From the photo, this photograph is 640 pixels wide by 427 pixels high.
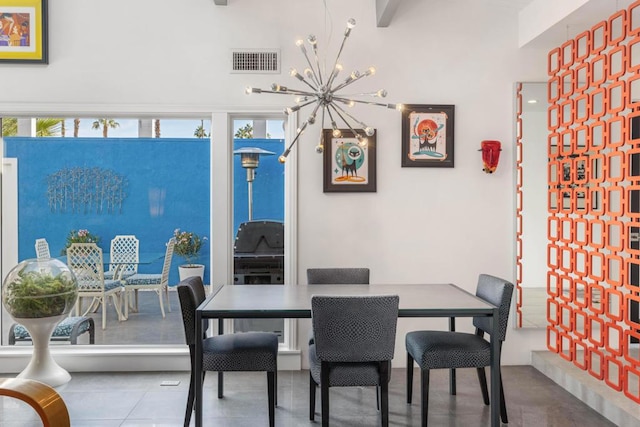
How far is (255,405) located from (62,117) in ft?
8.85

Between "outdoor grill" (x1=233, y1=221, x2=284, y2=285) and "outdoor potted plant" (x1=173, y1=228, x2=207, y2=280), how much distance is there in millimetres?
301

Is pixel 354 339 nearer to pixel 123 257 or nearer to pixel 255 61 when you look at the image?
pixel 123 257

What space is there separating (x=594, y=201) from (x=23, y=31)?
456 centimetres

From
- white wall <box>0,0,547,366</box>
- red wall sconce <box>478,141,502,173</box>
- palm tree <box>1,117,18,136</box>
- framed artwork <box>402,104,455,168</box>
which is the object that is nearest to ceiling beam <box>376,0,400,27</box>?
white wall <box>0,0,547,366</box>

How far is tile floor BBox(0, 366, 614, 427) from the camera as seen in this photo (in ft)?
9.78

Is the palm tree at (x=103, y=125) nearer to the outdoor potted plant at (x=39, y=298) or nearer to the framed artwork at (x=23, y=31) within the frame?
the framed artwork at (x=23, y=31)

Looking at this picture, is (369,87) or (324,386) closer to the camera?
(324,386)

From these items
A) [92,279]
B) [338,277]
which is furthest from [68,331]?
[338,277]

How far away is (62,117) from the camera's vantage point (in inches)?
156

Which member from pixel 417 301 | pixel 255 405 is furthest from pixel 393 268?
pixel 255 405

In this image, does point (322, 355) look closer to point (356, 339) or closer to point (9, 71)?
point (356, 339)

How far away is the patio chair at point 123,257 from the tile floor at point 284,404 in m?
0.78

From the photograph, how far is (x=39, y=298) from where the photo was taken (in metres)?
2.82

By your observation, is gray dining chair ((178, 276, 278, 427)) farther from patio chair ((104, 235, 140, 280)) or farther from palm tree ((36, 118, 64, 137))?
palm tree ((36, 118, 64, 137))
